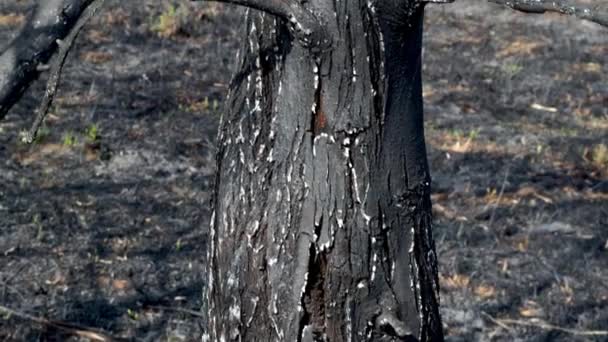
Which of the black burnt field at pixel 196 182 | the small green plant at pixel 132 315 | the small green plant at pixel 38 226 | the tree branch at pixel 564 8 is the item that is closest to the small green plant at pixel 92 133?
the black burnt field at pixel 196 182

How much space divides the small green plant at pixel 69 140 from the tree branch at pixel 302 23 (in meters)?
3.74

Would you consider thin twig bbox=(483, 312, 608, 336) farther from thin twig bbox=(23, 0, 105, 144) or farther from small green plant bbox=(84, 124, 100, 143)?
thin twig bbox=(23, 0, 105, 144)

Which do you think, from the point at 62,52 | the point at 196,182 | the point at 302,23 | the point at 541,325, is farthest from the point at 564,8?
the point at 196,182

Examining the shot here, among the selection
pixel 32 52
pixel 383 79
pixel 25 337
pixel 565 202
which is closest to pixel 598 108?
pixel 565 202

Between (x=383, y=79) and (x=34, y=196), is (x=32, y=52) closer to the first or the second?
(x=383, y=79)

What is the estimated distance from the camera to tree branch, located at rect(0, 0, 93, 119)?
221 cm

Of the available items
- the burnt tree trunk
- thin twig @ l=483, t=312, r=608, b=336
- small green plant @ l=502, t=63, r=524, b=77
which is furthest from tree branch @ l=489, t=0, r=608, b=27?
small green plant @ l=502, t=63, r=524, b=77

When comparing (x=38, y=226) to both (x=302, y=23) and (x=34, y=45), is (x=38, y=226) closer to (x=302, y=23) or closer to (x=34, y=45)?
(x=302, y=23)

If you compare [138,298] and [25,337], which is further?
[138,298]

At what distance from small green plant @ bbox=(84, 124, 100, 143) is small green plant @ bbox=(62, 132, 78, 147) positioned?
0.25 ft

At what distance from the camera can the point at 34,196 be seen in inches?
222

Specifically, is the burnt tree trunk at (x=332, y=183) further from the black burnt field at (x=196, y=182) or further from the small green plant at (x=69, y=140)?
the small green plant at (x=69, y=140)

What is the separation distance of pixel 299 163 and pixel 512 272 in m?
2.68

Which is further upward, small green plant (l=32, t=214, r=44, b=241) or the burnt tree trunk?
the burnt tree trunk
